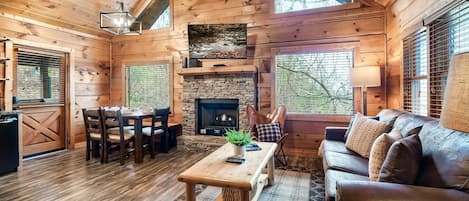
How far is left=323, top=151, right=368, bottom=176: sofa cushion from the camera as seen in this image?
2.29m

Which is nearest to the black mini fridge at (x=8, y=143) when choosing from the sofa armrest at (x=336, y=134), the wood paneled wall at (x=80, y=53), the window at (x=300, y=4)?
the wood paneled wall at (x=80, y=53)

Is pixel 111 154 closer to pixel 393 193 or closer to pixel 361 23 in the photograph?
pixel 393 193

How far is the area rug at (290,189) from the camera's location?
2.83 m

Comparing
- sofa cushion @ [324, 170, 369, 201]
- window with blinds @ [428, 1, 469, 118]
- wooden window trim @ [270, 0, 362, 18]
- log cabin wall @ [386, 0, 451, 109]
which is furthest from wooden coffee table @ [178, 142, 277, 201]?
wooden window trim @ [270, 0, 362, 18]

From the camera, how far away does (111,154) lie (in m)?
4.75

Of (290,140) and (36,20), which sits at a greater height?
(36,20)

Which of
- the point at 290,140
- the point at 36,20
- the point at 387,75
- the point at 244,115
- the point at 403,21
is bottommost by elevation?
the point at 290,140

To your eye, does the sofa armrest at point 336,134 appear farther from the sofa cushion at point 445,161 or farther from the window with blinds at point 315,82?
the sofa cushion at point 445,161

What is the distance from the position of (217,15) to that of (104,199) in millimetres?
3840

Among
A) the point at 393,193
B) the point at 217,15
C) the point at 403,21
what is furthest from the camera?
the point at 217,15

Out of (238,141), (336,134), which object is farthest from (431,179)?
(336,134)

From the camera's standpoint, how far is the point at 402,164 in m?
1.62

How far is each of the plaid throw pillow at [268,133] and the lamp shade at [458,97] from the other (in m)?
3.10

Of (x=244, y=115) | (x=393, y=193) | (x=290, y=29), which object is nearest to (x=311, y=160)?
(x=244, y=115)
